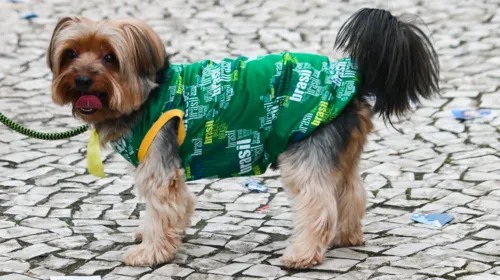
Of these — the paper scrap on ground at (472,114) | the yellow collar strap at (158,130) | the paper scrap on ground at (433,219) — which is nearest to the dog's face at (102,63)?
the yellow collar strap at (158,130)

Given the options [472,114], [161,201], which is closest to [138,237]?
[161,201]

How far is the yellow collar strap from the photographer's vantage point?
584 centimetres

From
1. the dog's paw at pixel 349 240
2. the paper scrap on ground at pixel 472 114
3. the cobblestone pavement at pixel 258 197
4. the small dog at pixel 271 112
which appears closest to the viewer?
the small dog at pixel 271 112

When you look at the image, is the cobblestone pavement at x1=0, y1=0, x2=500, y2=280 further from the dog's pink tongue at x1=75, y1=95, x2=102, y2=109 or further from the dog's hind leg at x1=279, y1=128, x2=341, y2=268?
the dog's pink tongue at x1=75, y1=95, x2=102, y2=109

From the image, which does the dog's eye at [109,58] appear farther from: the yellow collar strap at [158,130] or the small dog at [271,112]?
the yellow collar strap at [158,130]

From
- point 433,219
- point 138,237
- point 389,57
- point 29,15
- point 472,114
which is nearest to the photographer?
point 389,57

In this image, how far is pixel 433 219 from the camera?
679cm

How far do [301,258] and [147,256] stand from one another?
989mm

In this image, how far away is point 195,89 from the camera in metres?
5.91

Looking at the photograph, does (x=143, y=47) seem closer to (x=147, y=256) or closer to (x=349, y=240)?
(x=147, y=256)

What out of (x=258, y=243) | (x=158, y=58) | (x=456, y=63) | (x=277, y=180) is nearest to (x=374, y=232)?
(x=258, y=243)

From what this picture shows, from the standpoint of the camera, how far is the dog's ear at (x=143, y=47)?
5.62m

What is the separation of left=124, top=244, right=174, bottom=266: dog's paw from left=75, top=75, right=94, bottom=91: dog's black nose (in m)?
1.14

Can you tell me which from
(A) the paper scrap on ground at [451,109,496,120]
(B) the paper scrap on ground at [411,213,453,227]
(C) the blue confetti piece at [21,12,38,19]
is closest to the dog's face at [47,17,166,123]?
(B) the paper scrap on ground at [411,213,453,227]
